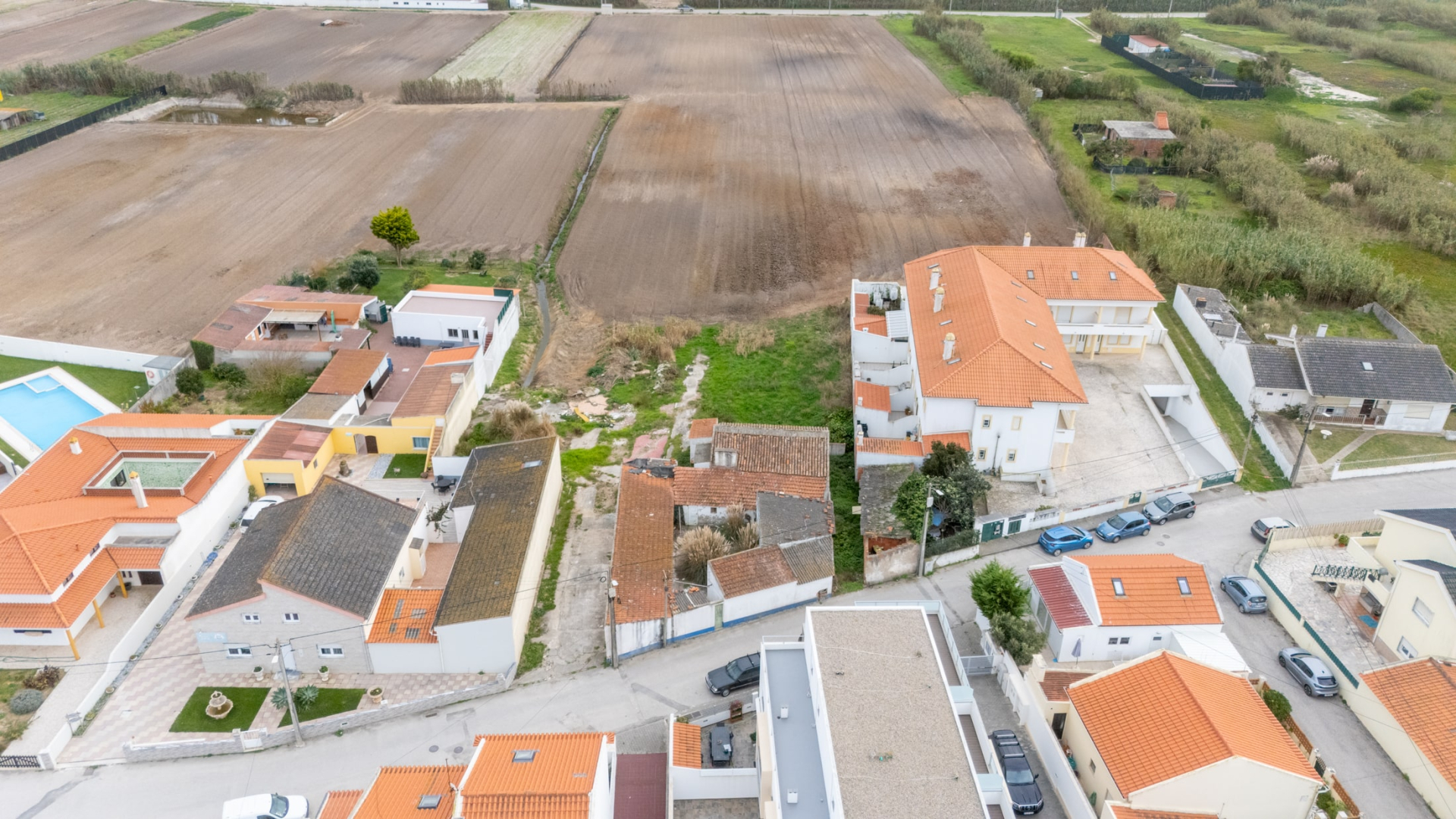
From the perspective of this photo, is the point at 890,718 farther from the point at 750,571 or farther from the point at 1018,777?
the point at 750,571

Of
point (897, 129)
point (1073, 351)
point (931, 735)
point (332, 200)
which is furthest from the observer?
point (897, 129)

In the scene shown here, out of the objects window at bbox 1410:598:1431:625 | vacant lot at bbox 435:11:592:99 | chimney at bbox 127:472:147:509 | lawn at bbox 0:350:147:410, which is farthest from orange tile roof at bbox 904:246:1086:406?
vacant lot at bbox 435:11:592:99

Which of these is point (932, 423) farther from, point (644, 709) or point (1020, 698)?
point (644, 709)

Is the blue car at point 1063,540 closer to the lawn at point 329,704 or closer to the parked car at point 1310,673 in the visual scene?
the parked car at point 1310,673

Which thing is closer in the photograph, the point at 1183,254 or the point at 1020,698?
the point at 1020,698

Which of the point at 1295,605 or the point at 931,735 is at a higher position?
the point at 931,735

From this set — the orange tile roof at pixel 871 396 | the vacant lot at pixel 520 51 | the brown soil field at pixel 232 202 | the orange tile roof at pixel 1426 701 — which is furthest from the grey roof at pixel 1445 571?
the vacant lot at pixel 520 51

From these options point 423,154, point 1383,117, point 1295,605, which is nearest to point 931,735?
point 1295,605

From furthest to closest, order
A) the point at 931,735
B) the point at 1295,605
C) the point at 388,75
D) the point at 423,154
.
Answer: the point at 388,75
the point at 423,154
the point at 1295,605
the point at 931,735
